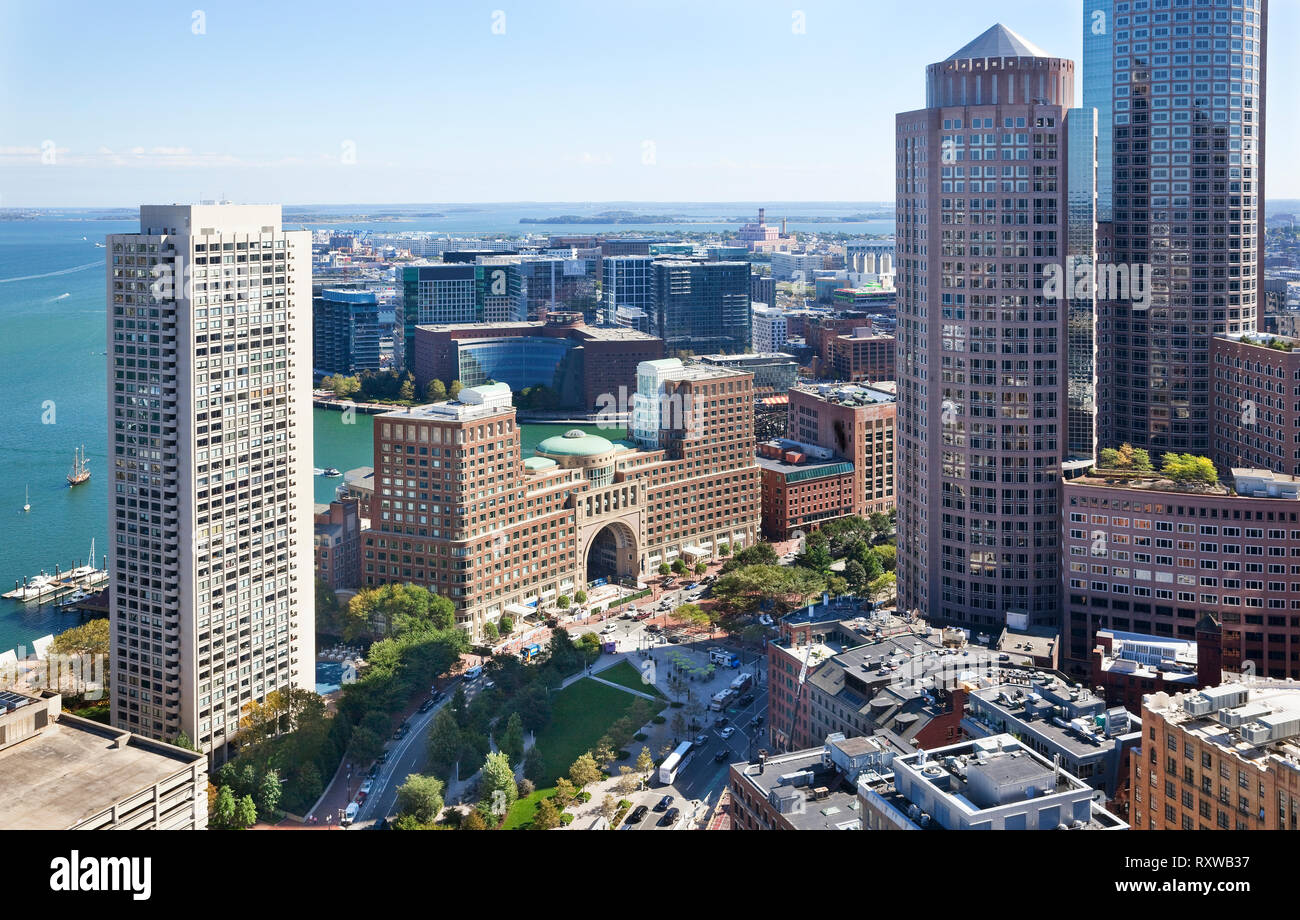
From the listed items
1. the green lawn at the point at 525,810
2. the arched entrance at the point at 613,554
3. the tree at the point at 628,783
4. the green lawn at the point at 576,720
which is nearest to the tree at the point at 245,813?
the green lawn at the point at 525,810

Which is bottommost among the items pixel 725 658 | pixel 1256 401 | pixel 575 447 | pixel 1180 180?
pixel 725 658

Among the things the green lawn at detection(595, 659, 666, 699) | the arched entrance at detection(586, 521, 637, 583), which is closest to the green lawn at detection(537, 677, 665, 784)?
the green lawn at detection(595, 659, 666, 699)

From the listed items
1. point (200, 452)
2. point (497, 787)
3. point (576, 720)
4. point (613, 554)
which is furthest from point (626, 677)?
point (200, 452)

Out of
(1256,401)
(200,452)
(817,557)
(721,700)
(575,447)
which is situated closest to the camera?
(200,452)

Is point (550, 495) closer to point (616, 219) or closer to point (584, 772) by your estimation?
point (584, 772)

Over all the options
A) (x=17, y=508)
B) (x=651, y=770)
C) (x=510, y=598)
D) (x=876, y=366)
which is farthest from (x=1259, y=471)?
(x=876, y=366)

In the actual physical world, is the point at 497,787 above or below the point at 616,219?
below

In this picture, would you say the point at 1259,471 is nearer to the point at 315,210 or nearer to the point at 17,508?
the point at 17,508

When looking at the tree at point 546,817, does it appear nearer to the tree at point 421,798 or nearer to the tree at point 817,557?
the tree at point 421,798
